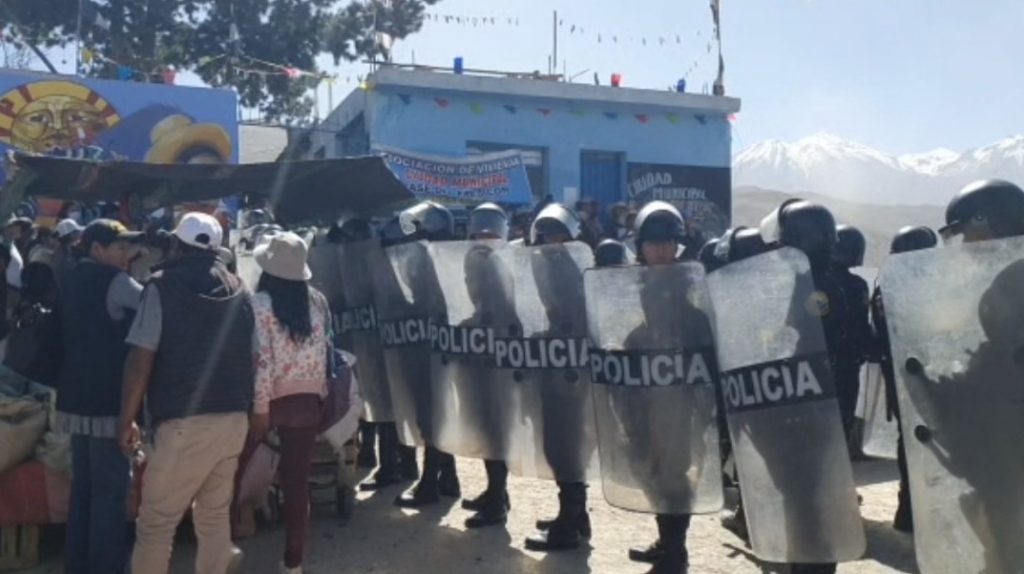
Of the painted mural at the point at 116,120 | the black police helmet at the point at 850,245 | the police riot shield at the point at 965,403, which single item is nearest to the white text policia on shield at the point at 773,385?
the police riot shield at the point at 965,403

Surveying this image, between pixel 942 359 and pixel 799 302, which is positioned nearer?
pixel 942 359

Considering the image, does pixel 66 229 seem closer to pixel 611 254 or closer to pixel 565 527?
pixel 611 254

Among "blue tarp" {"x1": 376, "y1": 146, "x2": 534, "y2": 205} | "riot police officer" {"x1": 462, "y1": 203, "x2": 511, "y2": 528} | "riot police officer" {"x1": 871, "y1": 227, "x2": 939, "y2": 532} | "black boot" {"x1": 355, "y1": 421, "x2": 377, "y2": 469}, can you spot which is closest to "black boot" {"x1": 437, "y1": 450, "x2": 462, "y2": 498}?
"riot police officer" {"x1": 462, "y1": 203, "x2": 511, "y2": 528}

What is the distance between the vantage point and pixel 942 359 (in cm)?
355

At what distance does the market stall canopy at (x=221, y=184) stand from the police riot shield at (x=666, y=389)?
2.87 metres

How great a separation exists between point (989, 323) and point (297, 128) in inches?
691

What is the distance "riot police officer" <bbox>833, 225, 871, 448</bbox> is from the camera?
15.7ft

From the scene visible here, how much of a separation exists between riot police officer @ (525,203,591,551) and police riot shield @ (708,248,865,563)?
1.47 m

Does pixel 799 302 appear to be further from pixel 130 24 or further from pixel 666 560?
pixel 130 24

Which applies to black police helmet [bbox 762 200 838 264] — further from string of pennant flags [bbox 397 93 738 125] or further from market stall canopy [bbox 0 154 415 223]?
string of pennant flags [bbox 397 93 738 125]

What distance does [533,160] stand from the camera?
18.8 meters

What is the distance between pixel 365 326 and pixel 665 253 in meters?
2.85

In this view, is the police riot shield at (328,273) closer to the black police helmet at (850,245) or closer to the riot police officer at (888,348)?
the black police helmet at (850,245)

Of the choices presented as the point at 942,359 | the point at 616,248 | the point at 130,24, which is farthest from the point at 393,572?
the point at 130,24
